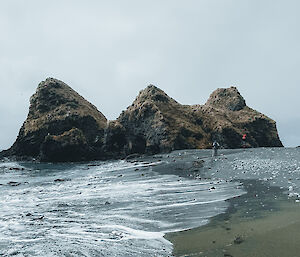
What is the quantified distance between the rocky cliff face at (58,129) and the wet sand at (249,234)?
74.8 m

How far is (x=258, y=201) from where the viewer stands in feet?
45.2

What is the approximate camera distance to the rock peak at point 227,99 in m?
107

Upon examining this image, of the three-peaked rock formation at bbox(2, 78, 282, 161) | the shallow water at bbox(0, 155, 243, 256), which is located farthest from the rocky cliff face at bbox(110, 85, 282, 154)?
the shallow water at bbox(0, 155, 243, 256)

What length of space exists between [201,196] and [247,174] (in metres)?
9.89

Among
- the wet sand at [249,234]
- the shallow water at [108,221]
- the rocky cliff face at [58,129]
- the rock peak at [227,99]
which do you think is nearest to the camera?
the wet sand at [249,234]

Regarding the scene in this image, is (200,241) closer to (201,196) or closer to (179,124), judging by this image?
(201,196)

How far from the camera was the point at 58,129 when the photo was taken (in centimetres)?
8875

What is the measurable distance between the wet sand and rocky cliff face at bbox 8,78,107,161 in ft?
245

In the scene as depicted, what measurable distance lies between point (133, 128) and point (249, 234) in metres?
82.9

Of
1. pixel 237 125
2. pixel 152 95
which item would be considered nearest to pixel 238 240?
pixel 237 125

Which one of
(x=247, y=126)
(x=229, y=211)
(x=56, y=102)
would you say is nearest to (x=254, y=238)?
(x=229, y=211)

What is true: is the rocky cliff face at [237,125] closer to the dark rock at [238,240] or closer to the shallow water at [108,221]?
the shallow water at [108,221]

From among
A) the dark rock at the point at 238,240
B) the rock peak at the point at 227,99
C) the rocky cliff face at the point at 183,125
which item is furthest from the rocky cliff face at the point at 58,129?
the dark rock at the point at 238,240

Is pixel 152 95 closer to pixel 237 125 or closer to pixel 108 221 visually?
pixel 237 125
